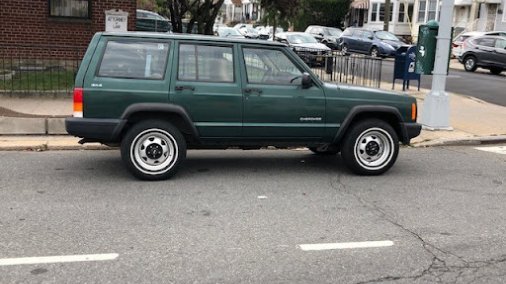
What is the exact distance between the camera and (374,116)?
722 centimetres

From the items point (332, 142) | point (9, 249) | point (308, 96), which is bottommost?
point (9, 249)

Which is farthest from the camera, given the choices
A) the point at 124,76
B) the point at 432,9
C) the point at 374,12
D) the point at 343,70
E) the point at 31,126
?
the point at 374,12

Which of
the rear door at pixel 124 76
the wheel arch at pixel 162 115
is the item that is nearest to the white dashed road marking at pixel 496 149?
the wheel arch at pixel 162 115

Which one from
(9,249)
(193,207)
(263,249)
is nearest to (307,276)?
(263,249)

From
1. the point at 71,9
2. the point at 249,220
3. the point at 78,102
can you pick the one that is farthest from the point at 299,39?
the point at 249,220

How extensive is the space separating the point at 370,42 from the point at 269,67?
2407cm

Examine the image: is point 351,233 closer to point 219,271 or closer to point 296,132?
point 219,271

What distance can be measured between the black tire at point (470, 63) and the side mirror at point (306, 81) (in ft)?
67.4

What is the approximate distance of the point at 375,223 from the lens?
5.39 m

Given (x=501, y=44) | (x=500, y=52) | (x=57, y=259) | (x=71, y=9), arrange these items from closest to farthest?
1. (x=57, y=259)
2. (x=71, y=9)
3. (x=500, y=52)
4. (x=501, y=44)

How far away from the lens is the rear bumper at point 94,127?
6.32 m

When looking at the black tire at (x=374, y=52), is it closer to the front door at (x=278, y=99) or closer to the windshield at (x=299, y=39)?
the windshield at (x=299, y=39)

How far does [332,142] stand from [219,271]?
3.31m

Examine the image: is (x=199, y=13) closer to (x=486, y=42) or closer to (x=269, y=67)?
(x=269, y=67)
